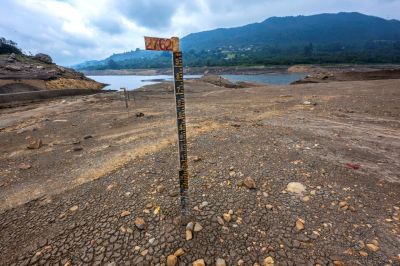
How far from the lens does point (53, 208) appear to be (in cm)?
396

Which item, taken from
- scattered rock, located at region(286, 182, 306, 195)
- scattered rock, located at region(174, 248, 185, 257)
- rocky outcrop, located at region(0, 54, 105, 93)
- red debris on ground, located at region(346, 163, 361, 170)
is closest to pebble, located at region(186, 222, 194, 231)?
scattered rock, located at region(174, 248, 185, 257)

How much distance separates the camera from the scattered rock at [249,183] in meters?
4.11

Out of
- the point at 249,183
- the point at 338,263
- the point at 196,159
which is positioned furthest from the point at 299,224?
the point at 196,159

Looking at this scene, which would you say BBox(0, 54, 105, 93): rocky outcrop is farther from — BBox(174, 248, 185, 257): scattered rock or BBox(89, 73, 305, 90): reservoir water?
BBox(174, 248, 185, 257): scattered rock

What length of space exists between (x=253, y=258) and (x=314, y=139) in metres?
4.88

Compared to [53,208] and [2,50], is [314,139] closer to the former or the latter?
[53,208]

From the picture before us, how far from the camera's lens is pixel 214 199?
385 centimetres

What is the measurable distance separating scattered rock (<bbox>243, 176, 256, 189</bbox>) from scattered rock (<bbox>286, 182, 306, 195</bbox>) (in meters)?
0.62

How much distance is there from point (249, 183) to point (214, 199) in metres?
0.77

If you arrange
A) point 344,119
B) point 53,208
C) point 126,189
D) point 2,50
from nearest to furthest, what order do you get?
point 53,208 < point 126,189 < point 344,119 < point 2,50

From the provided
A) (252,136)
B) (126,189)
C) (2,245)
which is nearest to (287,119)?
(252,136)

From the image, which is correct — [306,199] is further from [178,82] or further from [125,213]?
[125,213]

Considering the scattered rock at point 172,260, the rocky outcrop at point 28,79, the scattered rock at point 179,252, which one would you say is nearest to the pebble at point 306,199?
the scattered rock at point 179,252

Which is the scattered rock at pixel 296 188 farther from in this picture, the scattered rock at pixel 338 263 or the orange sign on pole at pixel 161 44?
the orange sign on pole at pixel 161 44
